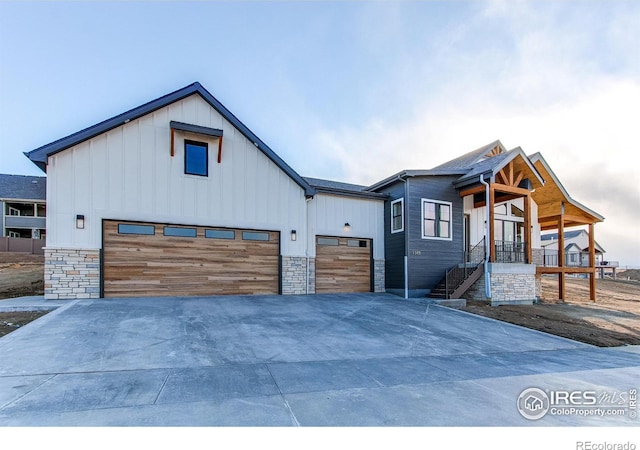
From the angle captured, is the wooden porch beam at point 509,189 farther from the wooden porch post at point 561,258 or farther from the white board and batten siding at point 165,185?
the white board and batten siding at point 165,185

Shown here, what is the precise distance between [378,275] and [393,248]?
1.41m

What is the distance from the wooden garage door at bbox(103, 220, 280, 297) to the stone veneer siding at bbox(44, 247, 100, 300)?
30cm

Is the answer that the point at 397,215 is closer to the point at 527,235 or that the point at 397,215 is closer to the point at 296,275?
the point at 296,275

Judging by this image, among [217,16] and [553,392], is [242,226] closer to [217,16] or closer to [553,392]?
[217,16]

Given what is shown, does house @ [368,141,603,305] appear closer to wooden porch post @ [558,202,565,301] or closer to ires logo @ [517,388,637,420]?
wooden porch post @ [558,202,565,301]

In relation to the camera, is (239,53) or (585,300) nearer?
(239,53)

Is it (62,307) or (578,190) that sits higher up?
(578,190)

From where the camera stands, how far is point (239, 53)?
13.2 meters

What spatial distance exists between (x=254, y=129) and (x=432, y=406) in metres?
11.3

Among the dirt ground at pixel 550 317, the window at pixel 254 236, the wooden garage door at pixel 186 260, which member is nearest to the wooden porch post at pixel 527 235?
the dirt ground at pixel 550 317

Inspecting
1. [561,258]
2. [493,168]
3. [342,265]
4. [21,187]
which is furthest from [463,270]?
[21,187]
